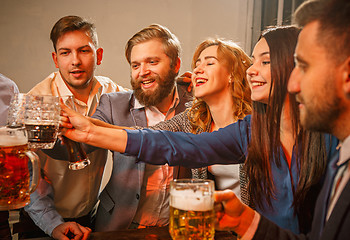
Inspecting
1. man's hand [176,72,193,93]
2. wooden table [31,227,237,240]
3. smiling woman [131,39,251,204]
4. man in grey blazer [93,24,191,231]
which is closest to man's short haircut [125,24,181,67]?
man in grey blazer [93,24,191,231]

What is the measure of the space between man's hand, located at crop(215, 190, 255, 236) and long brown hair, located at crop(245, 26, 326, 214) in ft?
1.37

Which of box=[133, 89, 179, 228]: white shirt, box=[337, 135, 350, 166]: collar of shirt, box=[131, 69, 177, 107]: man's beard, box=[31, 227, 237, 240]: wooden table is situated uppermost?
box=[337, 135, 350, 166]: collar of shirt

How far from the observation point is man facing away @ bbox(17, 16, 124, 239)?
2182 millimetres

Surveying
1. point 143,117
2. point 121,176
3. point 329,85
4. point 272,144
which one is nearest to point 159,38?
point 143,117

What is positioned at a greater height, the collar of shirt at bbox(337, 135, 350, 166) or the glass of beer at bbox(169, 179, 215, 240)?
the collar of shirt at bbox(337, 135, 350, 166)

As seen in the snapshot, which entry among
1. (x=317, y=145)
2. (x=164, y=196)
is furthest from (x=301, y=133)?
(x=164, y=196)

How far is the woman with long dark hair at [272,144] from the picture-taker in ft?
4.45

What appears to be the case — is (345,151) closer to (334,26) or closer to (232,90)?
(334,26)

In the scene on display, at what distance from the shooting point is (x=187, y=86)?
247 cm

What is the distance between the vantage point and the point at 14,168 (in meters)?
1.05

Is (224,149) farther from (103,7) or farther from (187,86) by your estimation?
(103,7)

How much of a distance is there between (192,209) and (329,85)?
0.49 m

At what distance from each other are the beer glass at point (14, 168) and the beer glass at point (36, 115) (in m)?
0.16

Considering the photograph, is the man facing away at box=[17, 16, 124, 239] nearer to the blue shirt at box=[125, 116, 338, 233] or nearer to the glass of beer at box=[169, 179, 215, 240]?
the blue shirt at box=[125, 116, 338, 233]
